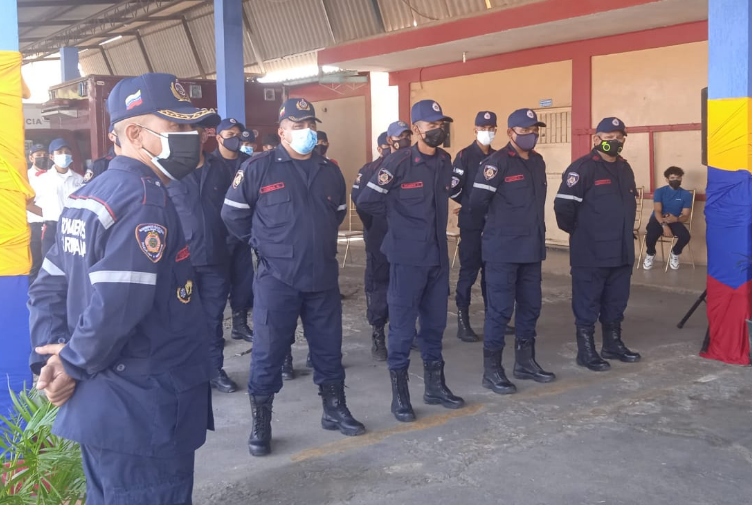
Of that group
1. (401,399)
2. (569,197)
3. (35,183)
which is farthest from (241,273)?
(35,183)

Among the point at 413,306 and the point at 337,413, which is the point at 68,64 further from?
the point at 337,413

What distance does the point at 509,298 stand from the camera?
5547 millimetres

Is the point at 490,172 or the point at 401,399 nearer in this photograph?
the point at 401,399

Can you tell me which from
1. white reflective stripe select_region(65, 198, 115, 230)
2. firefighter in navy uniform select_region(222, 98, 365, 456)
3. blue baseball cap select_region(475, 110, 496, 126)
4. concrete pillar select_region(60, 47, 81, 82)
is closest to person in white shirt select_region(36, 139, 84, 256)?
blue baseball cap select_region(475, 110, 496, 126)

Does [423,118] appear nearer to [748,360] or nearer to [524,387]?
[524,387]

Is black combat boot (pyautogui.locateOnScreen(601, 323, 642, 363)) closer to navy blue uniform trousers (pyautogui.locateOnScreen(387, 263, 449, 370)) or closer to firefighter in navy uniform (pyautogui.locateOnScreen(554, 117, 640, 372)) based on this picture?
firefighter in navy uniform (pyautogui.locateOnScreen(554, 117, 640, 372))

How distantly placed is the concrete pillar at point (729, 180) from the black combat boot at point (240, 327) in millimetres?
4021

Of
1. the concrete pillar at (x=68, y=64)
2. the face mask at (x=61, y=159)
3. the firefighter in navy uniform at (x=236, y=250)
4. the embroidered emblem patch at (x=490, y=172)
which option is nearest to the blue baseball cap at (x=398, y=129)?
the firefighter in navy uniform at (x=236, y=250)

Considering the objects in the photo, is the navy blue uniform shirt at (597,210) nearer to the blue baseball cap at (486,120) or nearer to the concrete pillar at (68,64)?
the blue baseball cap at (486,120)

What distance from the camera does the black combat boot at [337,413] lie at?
470cm

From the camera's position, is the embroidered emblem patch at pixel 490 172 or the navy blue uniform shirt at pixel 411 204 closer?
the navy blue uniform shirt at pixel 411 204

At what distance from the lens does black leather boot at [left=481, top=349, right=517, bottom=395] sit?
546 cm

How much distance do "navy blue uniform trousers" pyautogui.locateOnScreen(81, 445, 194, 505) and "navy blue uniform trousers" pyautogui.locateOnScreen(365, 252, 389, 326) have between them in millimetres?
4224

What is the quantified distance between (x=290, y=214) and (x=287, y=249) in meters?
0.20
